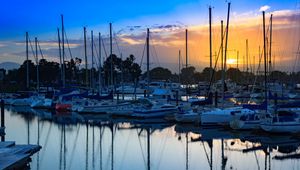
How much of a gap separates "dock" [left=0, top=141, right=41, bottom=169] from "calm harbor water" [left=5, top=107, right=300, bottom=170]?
752 mm

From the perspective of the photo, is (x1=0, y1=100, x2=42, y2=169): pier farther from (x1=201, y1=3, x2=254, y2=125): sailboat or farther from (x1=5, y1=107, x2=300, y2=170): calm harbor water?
(x1=201, y1=3, x2=254, y2=125): sailboat

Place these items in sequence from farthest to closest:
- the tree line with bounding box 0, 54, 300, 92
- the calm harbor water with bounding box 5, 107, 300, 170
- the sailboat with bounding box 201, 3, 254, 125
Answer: the tree line with bounding box 0, 54, 300, 92 → the sailboat with bounding box 201, 3, 254, 125 → the calm harbor water with bounding box 5, 107, 300, 170

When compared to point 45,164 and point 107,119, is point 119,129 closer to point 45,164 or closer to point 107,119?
point 107,119

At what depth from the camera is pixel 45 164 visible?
22328 mm

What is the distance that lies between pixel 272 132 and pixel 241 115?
3.45 m

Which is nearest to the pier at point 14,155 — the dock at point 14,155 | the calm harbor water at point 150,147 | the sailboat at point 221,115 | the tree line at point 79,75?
the dock at point 14,155

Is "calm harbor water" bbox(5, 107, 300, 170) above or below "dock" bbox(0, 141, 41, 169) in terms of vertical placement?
below

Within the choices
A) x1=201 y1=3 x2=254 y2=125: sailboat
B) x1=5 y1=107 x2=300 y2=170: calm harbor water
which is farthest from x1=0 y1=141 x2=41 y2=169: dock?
x1=201 y1=3 x2=254 y2=125: sailboat

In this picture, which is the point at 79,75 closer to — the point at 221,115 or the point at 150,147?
the point at 221,115

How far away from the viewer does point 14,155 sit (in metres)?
20.0

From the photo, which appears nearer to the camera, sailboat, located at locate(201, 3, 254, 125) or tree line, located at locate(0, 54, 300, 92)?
sailboat, located at locate(201, 3, 254, 125)

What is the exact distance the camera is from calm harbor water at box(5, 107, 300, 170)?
2277 cm

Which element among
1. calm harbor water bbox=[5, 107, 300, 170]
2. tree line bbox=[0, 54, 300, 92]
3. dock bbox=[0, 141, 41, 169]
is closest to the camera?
dock bbox=[0, 141, 41, 169]

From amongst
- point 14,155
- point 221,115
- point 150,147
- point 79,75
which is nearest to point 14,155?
point 14,155
